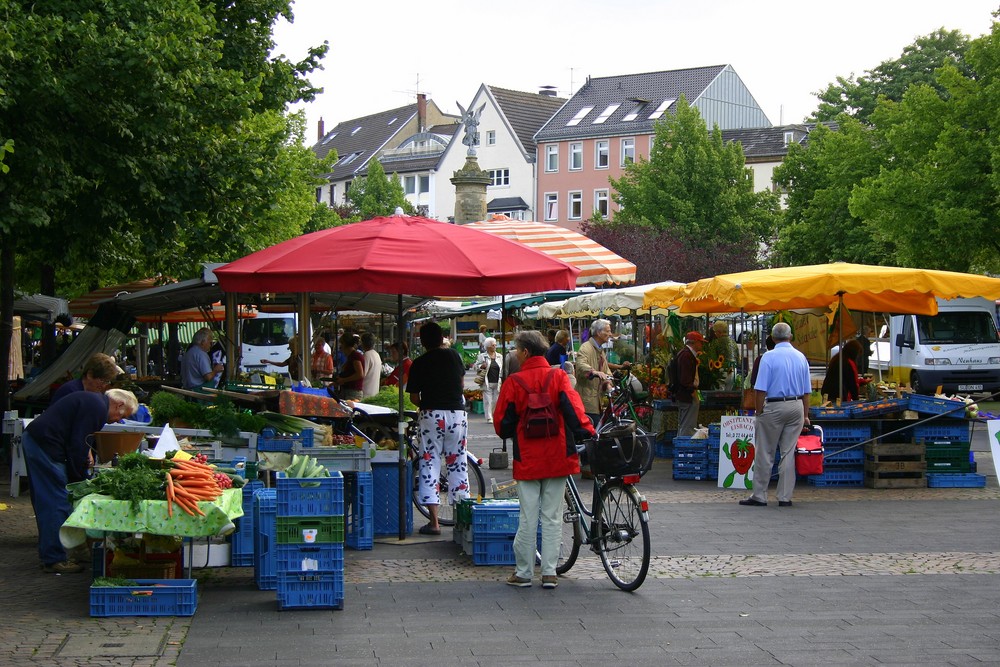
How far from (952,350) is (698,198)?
96.7 feet

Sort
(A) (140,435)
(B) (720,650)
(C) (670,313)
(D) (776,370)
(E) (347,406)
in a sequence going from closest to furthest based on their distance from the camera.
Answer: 1. (B) (720,650)
2. (A) (140,435)
3. (E) (347,406)
4. (D) (776,370)
5. (C) (670,313)

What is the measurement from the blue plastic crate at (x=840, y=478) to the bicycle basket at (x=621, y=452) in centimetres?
663

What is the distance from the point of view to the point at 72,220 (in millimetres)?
15352

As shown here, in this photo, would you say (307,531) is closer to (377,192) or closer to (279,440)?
(279,440)

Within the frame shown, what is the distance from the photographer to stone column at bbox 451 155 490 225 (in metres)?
40.7

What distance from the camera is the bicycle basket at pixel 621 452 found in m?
9.01

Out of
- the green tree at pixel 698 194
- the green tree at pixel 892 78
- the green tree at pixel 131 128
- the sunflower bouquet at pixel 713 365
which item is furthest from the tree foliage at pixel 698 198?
the green tree at pixel 131 128

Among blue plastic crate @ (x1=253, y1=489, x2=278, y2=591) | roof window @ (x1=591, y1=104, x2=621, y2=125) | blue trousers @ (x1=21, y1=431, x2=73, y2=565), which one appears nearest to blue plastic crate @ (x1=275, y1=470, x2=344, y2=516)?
blue plastic crate @ (x1=253, y1=489, x2=278, y2=591)

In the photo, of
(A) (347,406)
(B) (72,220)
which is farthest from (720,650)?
(B) (72,220)

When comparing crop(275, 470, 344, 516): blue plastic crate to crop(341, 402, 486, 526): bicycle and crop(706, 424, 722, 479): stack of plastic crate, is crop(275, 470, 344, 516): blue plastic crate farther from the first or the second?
crop(706, 424, 722, 479): stack of plastic crate

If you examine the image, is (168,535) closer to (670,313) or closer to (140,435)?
(140,435)

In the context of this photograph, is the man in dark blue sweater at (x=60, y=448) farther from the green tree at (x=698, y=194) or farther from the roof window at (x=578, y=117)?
the roof window at (x=578, y=117)

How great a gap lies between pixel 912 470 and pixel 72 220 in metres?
10.5

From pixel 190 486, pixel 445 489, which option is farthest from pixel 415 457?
pixel 190 486
